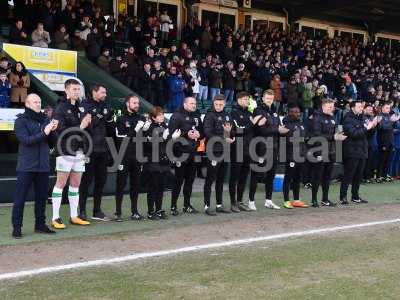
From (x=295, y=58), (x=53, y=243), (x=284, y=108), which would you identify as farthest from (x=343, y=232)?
(x=295, y=58)

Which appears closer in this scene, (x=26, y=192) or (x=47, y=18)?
(x=26, y=192)

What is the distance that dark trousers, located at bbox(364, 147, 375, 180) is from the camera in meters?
15.6

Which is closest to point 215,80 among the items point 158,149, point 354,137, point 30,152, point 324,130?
point 354,137

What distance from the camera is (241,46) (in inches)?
858

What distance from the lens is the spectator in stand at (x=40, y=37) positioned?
50.6 ft

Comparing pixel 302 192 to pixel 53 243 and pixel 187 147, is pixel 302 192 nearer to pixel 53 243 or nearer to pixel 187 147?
pixel 187 147

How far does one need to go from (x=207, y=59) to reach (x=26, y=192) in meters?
12.5

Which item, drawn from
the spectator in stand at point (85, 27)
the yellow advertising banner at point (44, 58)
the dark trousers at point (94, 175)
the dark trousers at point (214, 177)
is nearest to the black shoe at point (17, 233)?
the dark trousers at point (94, 175)

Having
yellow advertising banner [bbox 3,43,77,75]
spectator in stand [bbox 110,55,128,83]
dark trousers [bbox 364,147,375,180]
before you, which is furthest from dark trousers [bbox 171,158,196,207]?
spectator in stand [bbox 110,55,128,83]

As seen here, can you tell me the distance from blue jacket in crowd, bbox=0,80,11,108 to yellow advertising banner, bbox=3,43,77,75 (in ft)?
4.32

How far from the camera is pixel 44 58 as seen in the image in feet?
47.9

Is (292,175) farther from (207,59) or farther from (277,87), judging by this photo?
(277,87)

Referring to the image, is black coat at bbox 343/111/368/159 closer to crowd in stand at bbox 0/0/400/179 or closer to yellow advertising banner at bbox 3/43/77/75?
crowd in stand at bbox 0/0/400/179

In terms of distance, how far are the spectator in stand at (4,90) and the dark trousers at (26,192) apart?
564 cm
